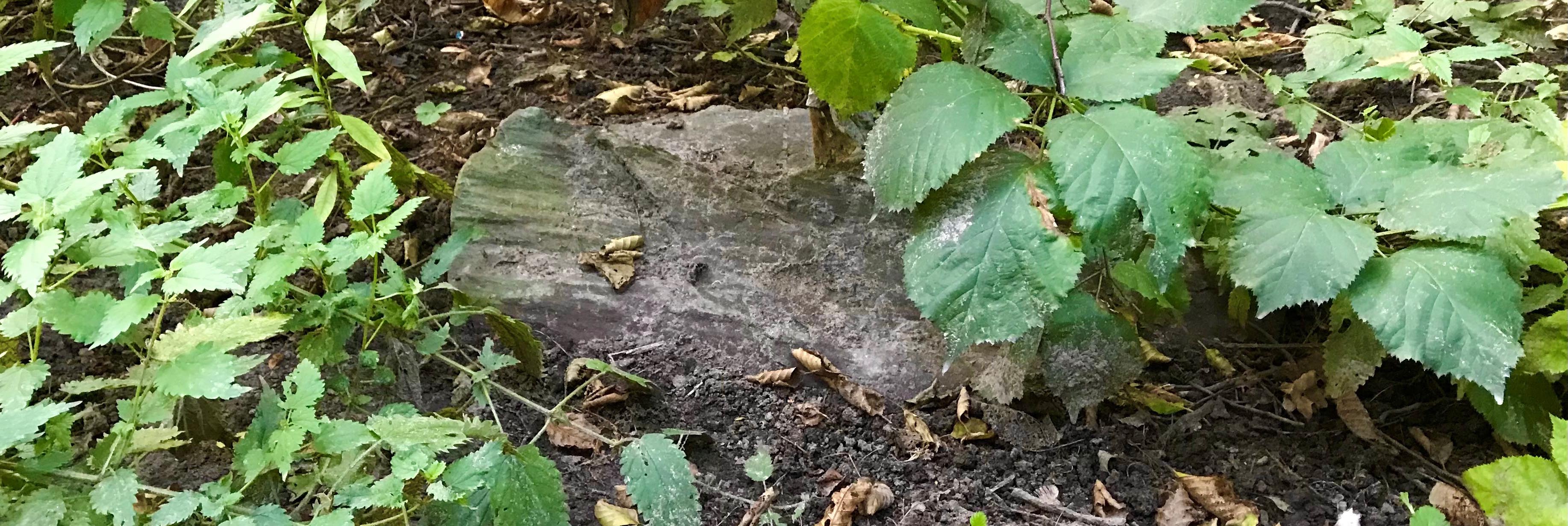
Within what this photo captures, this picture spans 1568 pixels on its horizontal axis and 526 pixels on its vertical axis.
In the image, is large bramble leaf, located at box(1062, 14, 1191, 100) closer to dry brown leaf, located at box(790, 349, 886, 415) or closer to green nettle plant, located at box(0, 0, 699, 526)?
dry brown leaf, located at box(790, 349, 886, 415)

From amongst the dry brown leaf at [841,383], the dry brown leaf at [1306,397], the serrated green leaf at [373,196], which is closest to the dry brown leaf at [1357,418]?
the dry brown leaf at [1306,397]

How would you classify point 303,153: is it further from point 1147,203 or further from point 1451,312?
point 1451,312

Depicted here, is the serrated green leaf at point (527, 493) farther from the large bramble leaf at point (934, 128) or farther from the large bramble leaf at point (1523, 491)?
the large bramble leaf at point (1523, 491)

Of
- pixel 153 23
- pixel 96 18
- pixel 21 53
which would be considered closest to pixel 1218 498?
pixel 21 53

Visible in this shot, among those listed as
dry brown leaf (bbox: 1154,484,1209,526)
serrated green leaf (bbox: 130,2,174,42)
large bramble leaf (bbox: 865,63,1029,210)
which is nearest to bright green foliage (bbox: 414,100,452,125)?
serrated green leaf (bbox: 130,2,174,42)

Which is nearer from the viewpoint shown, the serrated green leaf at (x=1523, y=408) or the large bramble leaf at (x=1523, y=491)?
the large bramble leaf at (x=1523, y=491)

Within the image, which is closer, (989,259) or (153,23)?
(989,259)
